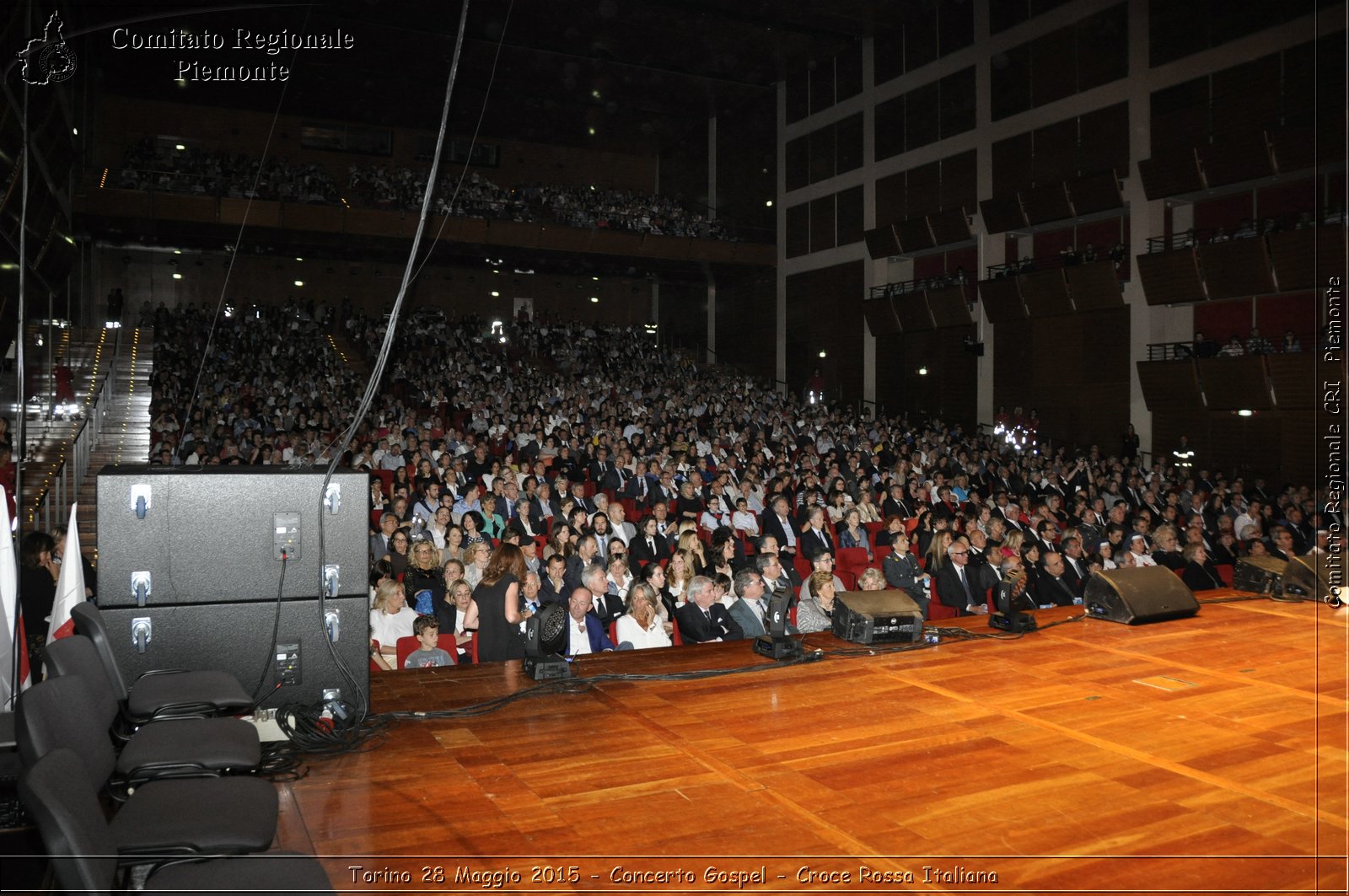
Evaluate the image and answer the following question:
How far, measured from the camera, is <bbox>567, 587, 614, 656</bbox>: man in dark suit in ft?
15.0

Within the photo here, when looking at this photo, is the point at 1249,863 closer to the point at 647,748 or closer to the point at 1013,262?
the point at 647,748

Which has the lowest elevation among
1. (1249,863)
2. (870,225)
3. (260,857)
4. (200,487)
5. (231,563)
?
(1249,863)

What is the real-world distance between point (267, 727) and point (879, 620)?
2472 mm

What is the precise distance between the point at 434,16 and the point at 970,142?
10.3m

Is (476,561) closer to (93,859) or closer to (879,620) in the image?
(879,620)

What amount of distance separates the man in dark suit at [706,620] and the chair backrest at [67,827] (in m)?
3.69

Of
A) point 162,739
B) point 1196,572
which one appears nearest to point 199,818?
point 162,739

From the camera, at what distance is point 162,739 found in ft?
7.43

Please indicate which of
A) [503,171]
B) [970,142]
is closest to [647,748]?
[970,142]

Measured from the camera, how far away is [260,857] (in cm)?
164

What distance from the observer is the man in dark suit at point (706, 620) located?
5.01 meters

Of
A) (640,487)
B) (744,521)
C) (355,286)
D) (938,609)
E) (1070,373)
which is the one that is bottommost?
(938,609)

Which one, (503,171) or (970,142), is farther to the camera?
(503,171)

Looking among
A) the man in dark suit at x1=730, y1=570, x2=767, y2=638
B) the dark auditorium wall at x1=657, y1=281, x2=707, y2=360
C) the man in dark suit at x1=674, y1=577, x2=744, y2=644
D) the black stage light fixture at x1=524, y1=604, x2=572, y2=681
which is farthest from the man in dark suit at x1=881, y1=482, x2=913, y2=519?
the dark auditorium wall at x1=657, y1=281, x2=707, y2=360
